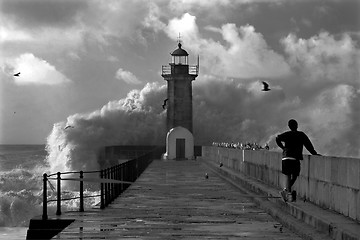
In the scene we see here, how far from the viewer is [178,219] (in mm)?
14383

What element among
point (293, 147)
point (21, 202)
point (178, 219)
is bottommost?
point (21, 202)

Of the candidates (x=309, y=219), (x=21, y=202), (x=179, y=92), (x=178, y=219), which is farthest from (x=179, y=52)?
(x=309, y=219)

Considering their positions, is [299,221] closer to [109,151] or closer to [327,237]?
[327,237]

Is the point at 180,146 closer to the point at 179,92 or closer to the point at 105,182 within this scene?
the point at 179,92

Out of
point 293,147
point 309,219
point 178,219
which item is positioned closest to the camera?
point 309,219

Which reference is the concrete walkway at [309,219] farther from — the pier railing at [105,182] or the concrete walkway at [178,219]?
the pier railing at [105,182]

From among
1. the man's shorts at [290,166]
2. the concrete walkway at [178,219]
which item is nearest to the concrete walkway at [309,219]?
the concrete walkway at [178,219]

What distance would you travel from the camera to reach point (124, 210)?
53.6 ft

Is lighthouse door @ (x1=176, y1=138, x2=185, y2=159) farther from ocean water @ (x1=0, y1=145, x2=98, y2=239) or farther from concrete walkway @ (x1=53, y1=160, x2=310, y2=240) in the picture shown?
concrete walkway @ (x1=53, y1=160, x2=310, y2=240)

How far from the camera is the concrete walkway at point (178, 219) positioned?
11.9m

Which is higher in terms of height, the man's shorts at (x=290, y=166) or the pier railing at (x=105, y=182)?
the man's shorts at (x=290, y=166)

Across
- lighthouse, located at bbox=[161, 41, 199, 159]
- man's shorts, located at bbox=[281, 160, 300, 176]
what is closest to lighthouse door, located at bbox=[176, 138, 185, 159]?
lighthouse, located at bbox=[161, 41, 199, 159]

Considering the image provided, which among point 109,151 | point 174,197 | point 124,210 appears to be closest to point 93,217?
point 124,210

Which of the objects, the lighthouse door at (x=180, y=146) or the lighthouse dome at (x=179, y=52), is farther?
the lighthouse dome at (x=179, y=52)
